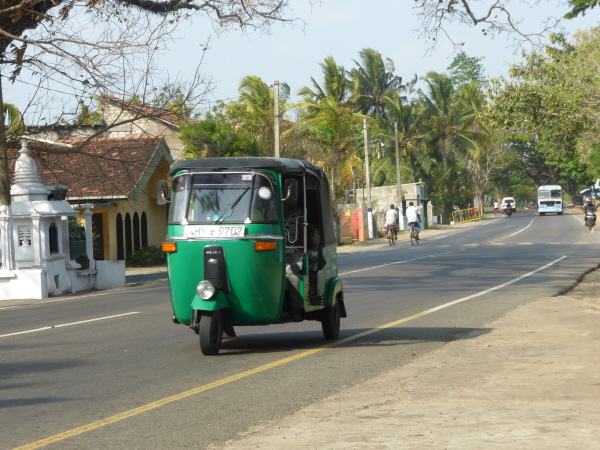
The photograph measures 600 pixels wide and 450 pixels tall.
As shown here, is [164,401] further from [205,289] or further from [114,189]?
[114,189]

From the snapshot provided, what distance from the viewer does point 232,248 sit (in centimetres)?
938

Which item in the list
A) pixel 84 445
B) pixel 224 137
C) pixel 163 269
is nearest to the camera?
pixel 84 445

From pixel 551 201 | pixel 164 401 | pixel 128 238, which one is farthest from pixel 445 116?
pixel 164 401

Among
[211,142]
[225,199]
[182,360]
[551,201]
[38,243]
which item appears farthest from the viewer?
[551,201]

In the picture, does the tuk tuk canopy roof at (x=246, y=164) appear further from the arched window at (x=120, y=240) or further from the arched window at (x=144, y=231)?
the arched window at (x=144, y=231)

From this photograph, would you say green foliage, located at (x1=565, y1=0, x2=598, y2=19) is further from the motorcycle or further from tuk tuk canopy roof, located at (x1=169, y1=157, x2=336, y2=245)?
the motorcycle

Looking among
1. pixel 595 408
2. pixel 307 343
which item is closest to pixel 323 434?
pixel 595 408

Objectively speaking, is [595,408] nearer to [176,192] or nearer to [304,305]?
[304,305]

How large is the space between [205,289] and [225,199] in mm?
1102

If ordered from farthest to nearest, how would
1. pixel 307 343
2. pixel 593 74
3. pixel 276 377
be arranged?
1. pixel 593 74
2. pixel 307 343
3. pixel 276 377

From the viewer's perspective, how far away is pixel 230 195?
9641 mm

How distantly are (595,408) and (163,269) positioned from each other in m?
26.6

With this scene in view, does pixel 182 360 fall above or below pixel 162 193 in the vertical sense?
below

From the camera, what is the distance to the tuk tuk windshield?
9547mm
